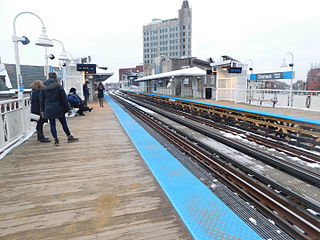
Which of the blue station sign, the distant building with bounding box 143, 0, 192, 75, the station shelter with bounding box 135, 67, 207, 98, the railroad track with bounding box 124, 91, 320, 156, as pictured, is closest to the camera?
the railroad track with bounding box 124, 91, 320, 156

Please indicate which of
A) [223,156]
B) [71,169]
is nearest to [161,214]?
[71,169]

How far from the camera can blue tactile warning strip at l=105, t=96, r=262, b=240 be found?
2.18 meters

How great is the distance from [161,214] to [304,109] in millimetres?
12056

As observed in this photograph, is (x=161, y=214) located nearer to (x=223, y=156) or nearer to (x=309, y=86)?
(x=223, y=156)

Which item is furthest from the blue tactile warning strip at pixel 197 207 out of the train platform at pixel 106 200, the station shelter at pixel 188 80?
the station shelter at pixel 188 80

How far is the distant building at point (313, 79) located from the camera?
40.0 meters

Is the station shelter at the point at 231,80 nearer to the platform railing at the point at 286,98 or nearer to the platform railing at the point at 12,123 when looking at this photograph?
the platform railing at the point at 286,98

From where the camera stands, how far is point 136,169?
3961mm

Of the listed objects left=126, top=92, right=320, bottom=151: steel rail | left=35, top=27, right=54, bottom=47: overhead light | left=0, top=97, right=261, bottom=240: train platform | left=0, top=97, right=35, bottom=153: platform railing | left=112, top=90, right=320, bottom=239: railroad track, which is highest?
left=35, top=27, right=54, bottom=47: overhead light

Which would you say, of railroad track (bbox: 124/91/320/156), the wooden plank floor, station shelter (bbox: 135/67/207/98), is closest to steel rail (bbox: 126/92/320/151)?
railroad track (bbox: 124/91/320/156)

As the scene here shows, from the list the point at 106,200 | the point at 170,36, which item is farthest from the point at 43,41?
the point at 170,36

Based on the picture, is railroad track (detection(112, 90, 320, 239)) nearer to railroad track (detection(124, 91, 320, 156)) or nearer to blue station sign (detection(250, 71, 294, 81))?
railroad track (detection(124, 91, 320, 156))

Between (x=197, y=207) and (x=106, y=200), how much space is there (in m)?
1.22

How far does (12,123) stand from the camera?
5.37m
